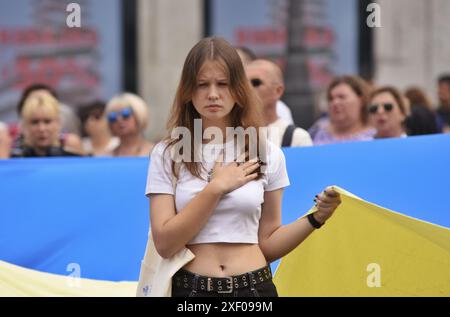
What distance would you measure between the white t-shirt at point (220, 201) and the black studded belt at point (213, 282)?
0.13m

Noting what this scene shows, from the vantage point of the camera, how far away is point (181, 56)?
1716cm

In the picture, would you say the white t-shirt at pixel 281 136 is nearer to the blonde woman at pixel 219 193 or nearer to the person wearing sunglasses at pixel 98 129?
the blonde woman at pixel 219 193

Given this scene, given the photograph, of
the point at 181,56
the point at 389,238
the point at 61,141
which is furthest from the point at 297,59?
the point at 389,238

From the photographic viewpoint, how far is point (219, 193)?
3.93 meters

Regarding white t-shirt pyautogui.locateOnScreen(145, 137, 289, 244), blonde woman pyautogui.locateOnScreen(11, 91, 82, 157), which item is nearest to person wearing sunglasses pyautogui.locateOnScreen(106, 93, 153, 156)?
blonde woman pyautogui.locateOnScreen(11, 91, 82, 157)

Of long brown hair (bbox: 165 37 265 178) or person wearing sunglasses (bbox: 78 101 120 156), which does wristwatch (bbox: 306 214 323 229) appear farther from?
person wearing sunglasses (bbox: 78 101 120 156)

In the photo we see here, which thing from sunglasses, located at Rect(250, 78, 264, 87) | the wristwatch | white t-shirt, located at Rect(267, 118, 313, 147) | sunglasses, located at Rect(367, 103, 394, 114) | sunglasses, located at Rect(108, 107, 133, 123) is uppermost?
sunglasses, located at Rect(250, 78, 264, 87)

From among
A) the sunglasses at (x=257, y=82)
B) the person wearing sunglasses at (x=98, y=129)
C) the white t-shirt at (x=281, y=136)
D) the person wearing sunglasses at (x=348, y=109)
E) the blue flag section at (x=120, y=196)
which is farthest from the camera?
Answer: the person wearing sunglasses at (x=98, y=129)

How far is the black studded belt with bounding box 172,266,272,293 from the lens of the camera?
396 centimetres

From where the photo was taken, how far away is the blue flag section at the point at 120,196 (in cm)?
591

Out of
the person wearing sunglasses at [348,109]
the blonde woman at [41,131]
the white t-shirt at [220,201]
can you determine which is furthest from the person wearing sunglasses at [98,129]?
the white t-shirt at [220,201]

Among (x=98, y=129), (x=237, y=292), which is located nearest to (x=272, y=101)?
(x=237, y=292)

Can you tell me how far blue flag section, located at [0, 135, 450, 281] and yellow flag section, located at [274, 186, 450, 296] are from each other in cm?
43
